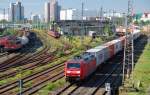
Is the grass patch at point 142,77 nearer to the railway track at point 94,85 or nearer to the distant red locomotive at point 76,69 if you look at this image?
the railway track at point 94,85

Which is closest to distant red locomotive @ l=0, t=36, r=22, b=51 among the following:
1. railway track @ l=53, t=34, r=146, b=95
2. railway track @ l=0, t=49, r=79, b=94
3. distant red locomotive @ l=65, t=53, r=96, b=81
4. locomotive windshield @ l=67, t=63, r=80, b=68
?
railway track @ l=0, t=49, r=79, b=94

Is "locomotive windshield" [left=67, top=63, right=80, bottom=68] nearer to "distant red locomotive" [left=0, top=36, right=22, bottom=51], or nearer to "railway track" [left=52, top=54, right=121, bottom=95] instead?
"railway track" [left=52, top=54, right=121, bottom=95]

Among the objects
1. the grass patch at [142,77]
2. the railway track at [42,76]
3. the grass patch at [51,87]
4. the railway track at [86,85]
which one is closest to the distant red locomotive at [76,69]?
the railway track at [86,85]

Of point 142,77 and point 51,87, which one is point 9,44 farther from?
point 51,87

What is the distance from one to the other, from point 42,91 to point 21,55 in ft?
113

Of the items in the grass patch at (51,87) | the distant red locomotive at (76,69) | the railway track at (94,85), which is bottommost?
the railway track at (94,85)

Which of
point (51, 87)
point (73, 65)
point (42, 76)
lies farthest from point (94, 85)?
point (42, 76)

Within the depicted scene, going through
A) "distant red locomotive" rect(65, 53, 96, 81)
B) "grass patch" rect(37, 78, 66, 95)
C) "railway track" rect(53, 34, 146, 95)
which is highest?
"distant red locomotive" rect(65, 53, 96, 81)

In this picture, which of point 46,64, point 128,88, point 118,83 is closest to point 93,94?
point 128,88

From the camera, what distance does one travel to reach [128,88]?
1401 inches

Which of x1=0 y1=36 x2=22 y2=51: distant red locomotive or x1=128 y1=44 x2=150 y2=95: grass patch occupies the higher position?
x1=0 y1=36 x2=22 y2=51: distant red locomotive

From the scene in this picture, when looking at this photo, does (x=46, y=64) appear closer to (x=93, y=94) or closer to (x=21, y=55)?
(x=21, y=55)

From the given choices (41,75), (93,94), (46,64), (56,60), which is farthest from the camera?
(56,60)

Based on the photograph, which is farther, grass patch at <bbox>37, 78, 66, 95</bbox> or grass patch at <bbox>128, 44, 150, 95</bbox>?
grass patch at <bbox>128, 44, 150, 95</bbox>
